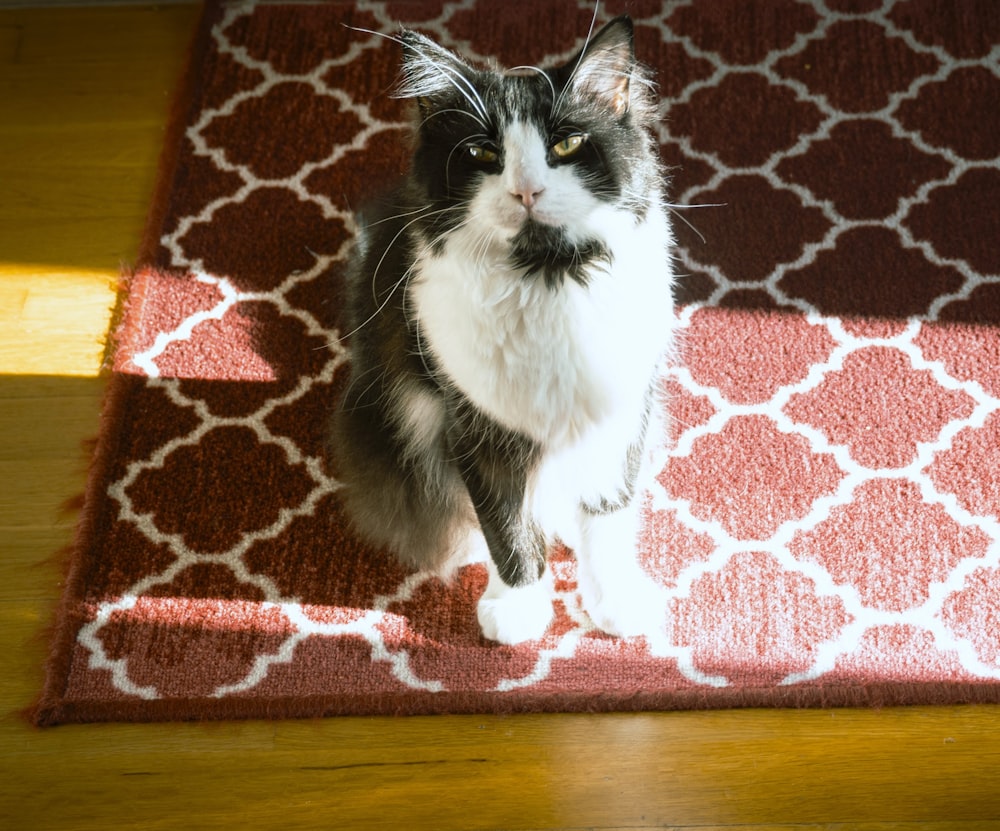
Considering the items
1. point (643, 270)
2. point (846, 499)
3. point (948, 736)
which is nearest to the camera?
point (643, 270)

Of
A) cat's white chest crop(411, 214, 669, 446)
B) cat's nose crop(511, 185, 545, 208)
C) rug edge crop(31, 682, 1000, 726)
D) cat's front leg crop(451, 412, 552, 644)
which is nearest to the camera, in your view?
cat's nose crop(511, 185, 545, 208)

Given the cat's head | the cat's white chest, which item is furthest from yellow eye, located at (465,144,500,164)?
the cat's white chest

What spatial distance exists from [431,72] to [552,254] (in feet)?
0.79

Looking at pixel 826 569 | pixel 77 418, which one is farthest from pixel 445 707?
pixel 77 418

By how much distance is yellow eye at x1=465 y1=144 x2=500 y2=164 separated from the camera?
1104 millimetres

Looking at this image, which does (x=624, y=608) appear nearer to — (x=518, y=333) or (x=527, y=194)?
(x=518, y=333)

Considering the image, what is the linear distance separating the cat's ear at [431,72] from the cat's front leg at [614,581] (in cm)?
62

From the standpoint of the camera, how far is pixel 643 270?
1.21m

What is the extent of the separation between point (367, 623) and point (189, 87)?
1.37 metres

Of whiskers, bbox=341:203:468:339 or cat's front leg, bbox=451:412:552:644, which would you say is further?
cat's front leg, bbox=451:412:552:644

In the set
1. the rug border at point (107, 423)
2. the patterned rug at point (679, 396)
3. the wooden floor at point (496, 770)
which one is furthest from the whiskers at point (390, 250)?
the wooden floor at point (496, 770)

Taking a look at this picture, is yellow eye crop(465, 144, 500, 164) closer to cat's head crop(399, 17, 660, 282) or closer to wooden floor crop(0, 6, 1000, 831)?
cat's head crop(399, 17, 660, 282)

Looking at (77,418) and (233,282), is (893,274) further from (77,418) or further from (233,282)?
(77,418)

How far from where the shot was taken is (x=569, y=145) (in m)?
1.11
